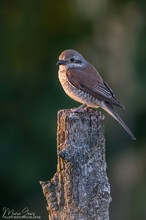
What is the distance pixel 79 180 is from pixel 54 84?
11.3m

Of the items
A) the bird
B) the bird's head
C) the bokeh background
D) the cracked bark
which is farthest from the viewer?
the bokeh background

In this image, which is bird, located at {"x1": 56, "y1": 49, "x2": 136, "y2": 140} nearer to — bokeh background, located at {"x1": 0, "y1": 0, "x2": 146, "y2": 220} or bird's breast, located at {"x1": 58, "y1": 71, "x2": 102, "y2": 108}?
bird's breast, located at {"x1": 58, "y1": 71, "x2": 102, "y2": 108}

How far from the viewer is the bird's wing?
10.2 m

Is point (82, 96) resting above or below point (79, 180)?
above

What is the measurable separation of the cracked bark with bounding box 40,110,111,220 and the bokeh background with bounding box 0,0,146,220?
412 inches

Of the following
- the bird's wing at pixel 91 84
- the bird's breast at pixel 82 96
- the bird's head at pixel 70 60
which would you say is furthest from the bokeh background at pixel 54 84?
the bird's breast at pixel 82 96

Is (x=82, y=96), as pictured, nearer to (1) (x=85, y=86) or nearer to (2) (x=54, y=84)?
(1) (x=85, y=86)

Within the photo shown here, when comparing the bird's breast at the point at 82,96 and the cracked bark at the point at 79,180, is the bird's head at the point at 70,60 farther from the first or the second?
the cracked bark at the point at 79,180

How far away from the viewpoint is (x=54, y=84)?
19078mm

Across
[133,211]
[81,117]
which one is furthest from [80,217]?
[133,211]

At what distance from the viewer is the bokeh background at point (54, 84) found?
19.0 meters

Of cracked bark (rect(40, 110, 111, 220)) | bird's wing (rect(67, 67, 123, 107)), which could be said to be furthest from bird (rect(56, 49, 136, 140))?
cracked bark (rect(40, 110, 111, 220))

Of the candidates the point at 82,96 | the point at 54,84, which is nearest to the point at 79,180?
the point at 82,96

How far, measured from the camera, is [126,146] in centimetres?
2019
